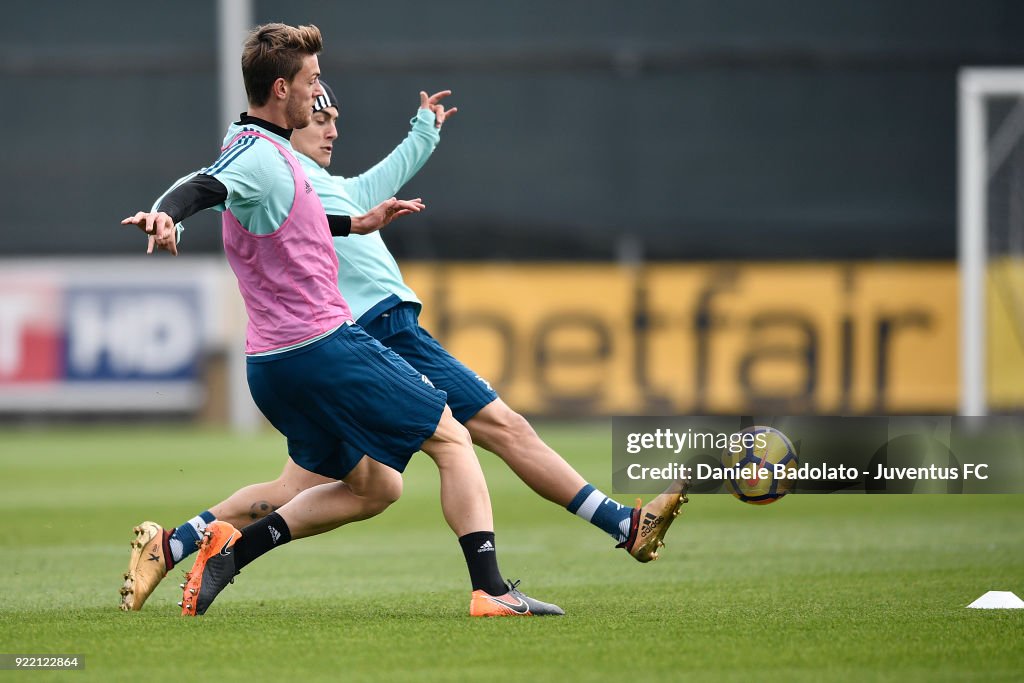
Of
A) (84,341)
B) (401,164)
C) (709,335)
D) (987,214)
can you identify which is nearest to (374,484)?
(401,164)

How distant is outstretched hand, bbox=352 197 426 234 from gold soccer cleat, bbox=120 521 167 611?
1.50m

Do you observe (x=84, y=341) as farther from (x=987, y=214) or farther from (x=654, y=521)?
(x=654, y=521)

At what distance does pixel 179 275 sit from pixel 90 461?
15.4 ft

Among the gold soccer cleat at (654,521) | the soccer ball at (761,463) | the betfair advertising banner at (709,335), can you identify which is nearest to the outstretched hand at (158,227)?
the gold soccer cleat at (654,521)

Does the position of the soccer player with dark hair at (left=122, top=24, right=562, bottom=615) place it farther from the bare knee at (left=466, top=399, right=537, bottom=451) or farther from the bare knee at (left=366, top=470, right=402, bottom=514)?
Answer: the bare knee at (left=466, top=399, right=537, bottom=451)

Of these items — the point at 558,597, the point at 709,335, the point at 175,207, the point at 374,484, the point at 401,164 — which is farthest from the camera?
the point at 709,335

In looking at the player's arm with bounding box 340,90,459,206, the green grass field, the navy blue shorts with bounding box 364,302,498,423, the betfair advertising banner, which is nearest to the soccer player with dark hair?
the navy blue shorts with bounding box 364,302,498,423

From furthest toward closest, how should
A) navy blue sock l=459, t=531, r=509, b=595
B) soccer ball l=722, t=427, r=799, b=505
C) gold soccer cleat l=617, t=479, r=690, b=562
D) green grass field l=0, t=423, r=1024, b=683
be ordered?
soccer ball l=722, t=427, r=799, b=505 < gold soccer cleat l=617, t=479, r=690, b=562 < navy blue sock l=459, t=531, r=509, b=595 < green grass field l=0, t=423, r=1024, b=683

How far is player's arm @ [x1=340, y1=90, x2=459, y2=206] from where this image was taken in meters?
7.40

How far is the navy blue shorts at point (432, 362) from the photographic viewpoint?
676 cm

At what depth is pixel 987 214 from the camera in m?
17.5

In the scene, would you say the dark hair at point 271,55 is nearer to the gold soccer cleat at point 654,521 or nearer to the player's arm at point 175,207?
the player's arm at point 175,207

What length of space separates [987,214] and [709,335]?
11.2 feet

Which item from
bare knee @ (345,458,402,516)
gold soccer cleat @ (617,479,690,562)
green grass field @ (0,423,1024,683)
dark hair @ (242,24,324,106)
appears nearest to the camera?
green grass field @ (0,423,1024,683)
